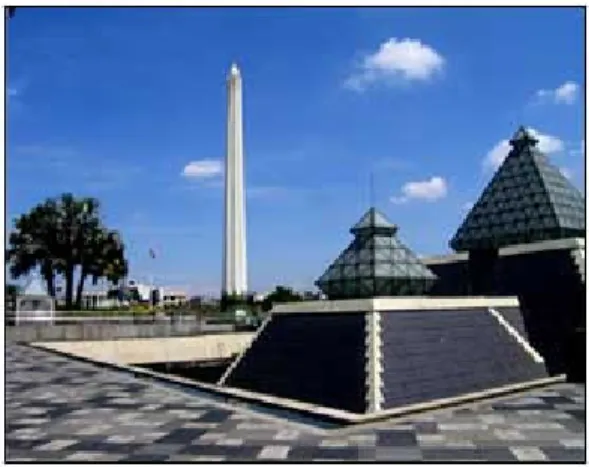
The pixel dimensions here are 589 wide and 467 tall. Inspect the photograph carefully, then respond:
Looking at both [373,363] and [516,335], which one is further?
[516,335]

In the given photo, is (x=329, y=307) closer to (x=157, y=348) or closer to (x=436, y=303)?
(x=436, y=303)

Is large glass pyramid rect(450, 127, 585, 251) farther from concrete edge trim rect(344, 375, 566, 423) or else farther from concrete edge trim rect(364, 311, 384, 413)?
concrete edge trim rect(364, 311, 384, 413)

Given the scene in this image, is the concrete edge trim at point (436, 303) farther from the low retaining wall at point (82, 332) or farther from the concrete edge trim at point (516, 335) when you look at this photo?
the low retaining wall at point (82, 332)

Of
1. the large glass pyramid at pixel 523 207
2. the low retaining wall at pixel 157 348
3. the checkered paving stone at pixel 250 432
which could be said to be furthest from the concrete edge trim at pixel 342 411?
the low retaining wall at pixel 157 348

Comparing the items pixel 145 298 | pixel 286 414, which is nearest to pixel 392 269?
pixel 286 414

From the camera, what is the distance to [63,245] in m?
48.3

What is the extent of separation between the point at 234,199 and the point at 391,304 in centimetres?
4094

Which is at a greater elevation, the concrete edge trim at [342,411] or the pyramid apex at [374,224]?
the pyramid apex at [374,224]

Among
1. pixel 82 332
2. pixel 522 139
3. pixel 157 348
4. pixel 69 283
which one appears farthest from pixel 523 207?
pixel 69 283

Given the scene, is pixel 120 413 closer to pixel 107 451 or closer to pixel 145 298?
pixel 107 451

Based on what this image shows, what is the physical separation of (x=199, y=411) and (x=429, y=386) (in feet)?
16.9

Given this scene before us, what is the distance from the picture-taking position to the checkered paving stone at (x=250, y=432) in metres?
10.3

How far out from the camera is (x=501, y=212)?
25.0 metres

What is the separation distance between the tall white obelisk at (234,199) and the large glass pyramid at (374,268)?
36.0 m
